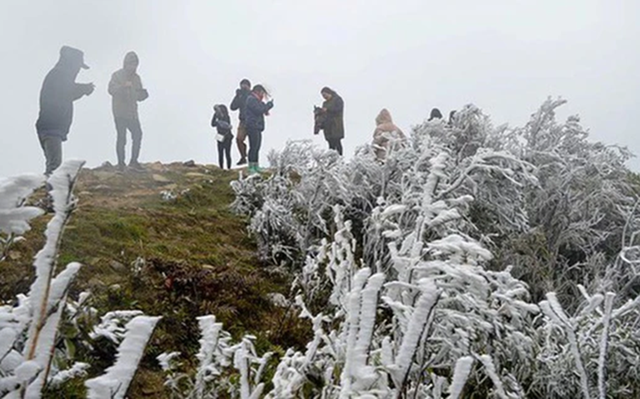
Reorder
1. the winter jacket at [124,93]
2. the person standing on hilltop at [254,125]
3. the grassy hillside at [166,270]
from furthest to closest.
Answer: the person standing on hilltop at [254,125]
the winter jacket at [124,93]
the grassy hillside at [166,270]

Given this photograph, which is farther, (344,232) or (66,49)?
(66,49)

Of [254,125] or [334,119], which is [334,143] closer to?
[334,119]

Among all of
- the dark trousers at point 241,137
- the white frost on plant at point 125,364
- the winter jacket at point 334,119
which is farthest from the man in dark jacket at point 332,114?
the white frost on plant at point 125,364

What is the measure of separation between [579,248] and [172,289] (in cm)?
552

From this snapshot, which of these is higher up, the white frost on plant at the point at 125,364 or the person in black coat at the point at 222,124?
the person in black coat at the point at 222,124

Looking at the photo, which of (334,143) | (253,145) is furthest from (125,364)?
(334,143)

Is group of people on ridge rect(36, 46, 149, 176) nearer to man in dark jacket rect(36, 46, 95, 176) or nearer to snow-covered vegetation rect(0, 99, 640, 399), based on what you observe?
man in dark jacket rect(36, 46, 95, 176)

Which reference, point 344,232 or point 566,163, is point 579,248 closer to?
point 566,163

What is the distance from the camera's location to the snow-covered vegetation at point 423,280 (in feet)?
4.02

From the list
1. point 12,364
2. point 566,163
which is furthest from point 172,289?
point 566,163

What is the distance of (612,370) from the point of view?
4711mm

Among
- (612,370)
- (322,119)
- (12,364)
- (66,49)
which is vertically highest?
(66,49)

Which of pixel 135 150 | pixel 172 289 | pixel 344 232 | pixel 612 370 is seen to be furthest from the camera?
pixel 135 150

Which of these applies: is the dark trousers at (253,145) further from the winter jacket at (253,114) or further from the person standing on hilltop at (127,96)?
the person standing on hilltop at (127,96)
